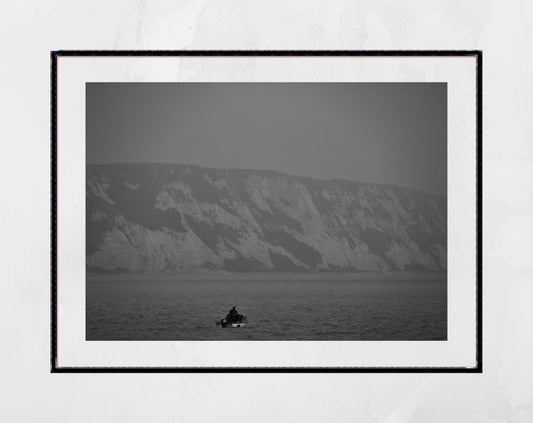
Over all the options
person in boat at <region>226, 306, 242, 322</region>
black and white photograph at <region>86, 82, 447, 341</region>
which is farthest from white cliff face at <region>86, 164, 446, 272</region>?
person in boat at <region>226, 306, 242, 322</region>

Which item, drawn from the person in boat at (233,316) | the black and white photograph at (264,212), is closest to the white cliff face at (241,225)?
the black and white photograph at (264,212)

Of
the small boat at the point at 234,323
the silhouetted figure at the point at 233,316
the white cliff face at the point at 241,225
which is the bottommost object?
the small boat at the point at 234,323

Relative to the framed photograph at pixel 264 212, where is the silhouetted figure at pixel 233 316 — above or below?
→ below
